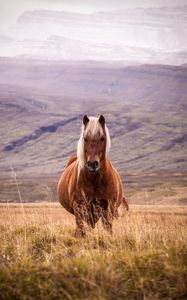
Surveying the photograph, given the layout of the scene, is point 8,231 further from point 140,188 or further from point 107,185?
point 140,188

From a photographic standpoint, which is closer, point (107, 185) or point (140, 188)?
point (107, 185)

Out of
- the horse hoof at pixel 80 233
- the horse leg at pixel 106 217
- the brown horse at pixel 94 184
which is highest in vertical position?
the brown horse at pixel 94 184

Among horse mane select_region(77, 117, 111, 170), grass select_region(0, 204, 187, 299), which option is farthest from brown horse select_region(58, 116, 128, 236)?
grass select_region(0, 204, 187, 299)

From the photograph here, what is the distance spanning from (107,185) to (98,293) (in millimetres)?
4817

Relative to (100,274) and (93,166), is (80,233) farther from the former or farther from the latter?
(100,274)

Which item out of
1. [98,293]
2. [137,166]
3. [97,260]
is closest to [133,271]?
[97,260]

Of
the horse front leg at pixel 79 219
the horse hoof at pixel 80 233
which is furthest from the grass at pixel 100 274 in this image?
the horse front leg at pixel 79 219

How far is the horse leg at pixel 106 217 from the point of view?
10.1 metres

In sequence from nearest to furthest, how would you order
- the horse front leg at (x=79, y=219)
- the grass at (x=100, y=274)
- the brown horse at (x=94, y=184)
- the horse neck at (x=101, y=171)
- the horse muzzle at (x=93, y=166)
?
1. the grass at (x=100, y=274)
2. the horse muzzle at (x=93, y=166)
3. the horse front leg at (x=79, y=219)
4. the brown horse at (x=94, y=184)
5. the horse neck at (x=101, y=171)

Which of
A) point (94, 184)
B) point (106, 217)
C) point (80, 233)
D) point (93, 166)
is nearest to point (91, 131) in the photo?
point (93, 166)

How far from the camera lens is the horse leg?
10.1 meters

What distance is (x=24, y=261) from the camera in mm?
6809

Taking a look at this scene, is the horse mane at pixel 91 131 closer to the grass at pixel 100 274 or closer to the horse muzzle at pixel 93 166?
the horse muzzle at pixel 93 166

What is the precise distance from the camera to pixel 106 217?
1026cm
